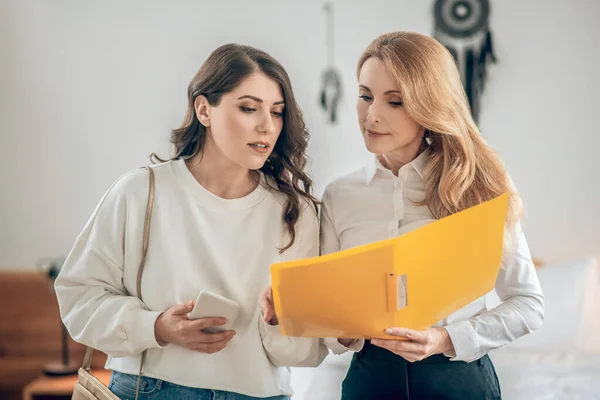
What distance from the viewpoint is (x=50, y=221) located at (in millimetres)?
3131

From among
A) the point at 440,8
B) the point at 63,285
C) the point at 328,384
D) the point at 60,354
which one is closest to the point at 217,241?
the point at 63,285

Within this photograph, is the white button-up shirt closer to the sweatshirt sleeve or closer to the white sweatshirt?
the white sweatshirt

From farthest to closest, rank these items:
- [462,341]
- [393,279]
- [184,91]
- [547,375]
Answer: [184,91] → [547,375] → [462,341] → [393,279]

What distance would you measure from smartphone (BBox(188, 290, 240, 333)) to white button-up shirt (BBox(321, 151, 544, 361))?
0.28m

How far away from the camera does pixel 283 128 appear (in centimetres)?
140

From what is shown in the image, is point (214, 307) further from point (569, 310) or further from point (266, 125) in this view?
point (569, 310)

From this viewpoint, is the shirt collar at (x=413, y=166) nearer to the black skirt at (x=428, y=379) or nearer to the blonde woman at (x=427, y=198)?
the blonde woman at (x=427, y=198)

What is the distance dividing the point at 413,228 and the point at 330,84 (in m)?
1.61

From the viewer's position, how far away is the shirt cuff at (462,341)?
128 cm

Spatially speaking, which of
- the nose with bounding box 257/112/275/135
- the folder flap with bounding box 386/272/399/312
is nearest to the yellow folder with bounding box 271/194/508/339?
the folder flap with bounding box 386/272/399/312

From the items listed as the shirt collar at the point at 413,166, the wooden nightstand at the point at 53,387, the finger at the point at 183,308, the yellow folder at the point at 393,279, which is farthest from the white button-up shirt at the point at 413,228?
the wooden nightstand at the point at 53,387

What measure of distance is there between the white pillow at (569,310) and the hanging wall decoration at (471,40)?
769 millimetres

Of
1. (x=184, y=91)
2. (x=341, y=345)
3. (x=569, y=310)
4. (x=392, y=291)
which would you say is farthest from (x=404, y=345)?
(x=184, y=91)

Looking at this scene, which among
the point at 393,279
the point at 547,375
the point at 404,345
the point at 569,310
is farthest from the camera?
the point at 569,310
